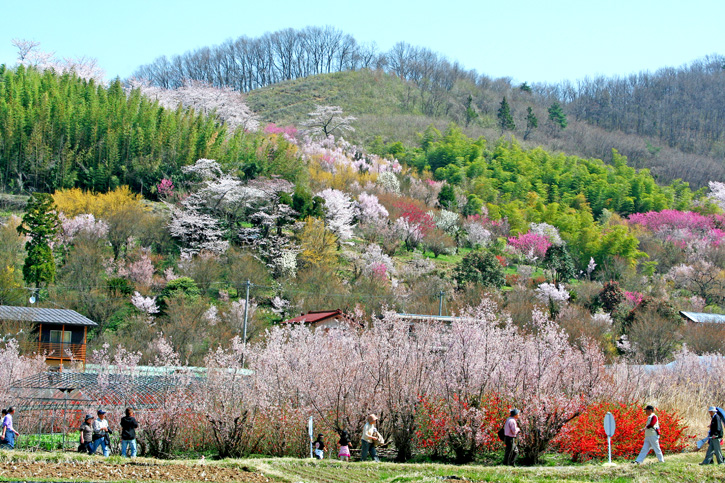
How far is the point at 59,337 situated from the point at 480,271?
79.6ft

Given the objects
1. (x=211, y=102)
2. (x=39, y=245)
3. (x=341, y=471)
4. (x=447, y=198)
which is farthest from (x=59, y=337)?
(x=211, y=102)

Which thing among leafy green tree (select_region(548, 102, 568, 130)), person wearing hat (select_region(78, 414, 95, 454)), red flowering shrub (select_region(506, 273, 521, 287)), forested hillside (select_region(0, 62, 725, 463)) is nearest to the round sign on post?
forested hillside (select_region(0, 62, 725, 463))

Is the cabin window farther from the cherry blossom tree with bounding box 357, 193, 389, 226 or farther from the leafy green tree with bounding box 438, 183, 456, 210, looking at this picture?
the leafy green tree with bounding box 438, 183, 456, 210

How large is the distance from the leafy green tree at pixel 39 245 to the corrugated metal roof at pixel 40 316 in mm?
4069

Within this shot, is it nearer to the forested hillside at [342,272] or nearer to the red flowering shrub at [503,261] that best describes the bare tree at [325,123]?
the forested hillside at [342,272]

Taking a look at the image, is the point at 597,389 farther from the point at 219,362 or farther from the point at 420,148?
the point at 420,148

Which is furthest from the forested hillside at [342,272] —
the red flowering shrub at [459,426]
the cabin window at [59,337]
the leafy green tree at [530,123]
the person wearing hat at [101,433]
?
the leafy green tree at [530,123]

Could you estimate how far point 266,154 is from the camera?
57188 mm

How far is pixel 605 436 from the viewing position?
16828 millimetres

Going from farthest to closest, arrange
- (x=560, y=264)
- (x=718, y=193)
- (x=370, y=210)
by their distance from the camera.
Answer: (x=718, y=193) → (x=370, y=210) → (x=560, y=264)

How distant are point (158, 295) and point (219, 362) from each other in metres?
20.7

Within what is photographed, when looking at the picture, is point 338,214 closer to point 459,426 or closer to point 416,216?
point 416,216

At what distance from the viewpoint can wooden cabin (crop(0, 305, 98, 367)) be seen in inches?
1199

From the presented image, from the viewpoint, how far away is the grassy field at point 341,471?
12.7 m
